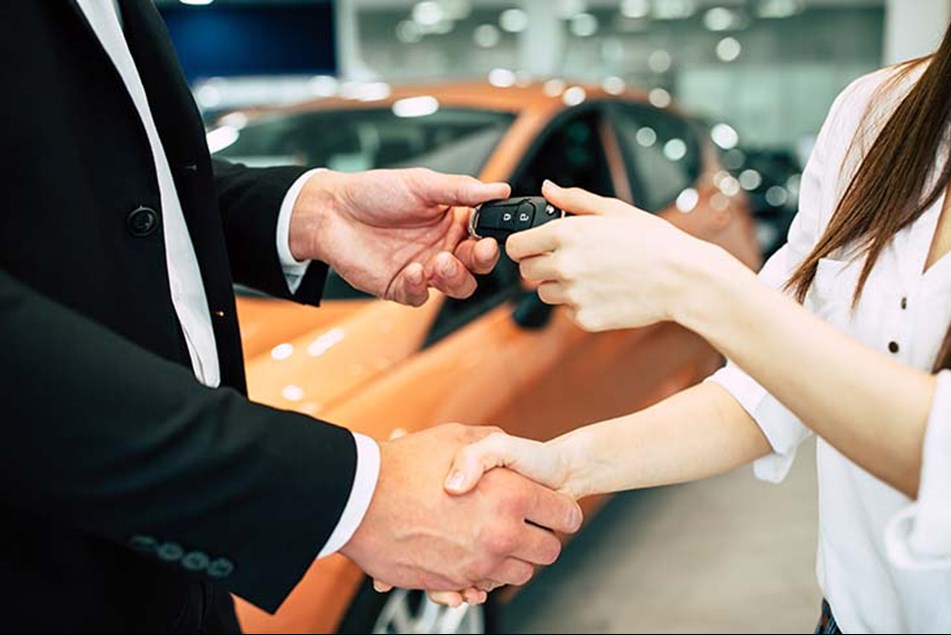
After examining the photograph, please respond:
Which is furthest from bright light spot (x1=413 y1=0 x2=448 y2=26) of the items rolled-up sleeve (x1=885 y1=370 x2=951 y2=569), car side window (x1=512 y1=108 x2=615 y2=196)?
rolled-up sleeve (x1=885 y1=370 x2=951 y2=569)

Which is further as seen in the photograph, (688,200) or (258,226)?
(688,200)

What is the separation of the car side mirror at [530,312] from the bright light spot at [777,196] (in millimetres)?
3674

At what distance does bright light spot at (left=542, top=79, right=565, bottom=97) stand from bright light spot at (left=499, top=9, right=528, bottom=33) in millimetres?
6267

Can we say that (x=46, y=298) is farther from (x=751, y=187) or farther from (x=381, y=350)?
(x=751, y=187)

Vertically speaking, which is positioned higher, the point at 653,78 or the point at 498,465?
the point at 498,465

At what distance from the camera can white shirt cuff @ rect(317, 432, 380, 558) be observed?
964 mm

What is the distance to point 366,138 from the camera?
2.76 metres

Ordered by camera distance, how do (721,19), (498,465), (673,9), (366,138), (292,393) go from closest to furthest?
(498,465)
(292,393)
(366,138)
(721,19)
(673,9)

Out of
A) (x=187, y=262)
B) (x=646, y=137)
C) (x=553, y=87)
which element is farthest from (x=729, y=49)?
(x=187, y=262)

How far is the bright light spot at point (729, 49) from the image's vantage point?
8391 millimetres

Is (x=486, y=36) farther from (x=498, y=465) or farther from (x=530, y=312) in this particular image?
(x=498, y=465)

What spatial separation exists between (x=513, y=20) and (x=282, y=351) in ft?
25.6

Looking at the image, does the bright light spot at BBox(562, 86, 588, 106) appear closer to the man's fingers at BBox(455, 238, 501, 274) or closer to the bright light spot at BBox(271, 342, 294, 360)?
the bright light spot at BBox(271, 342, 294, 360)

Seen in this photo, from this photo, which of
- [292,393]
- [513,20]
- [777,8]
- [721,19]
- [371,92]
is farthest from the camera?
[513,20]
